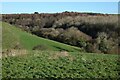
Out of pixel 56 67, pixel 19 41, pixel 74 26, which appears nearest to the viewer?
pixel 56 67

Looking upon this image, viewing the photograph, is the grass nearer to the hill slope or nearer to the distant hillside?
the hill slope

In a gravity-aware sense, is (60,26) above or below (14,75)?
above

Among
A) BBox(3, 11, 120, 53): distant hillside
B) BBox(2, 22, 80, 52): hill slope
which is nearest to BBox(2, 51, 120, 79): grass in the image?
BBox(2, 22, 80, 52): hill slope

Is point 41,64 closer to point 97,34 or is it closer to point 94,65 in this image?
point 94,65

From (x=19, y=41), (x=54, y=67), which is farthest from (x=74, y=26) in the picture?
(x=54, y=67)

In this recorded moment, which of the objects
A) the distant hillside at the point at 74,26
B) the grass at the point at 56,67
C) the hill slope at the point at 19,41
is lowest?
the grass at the point at 56,67

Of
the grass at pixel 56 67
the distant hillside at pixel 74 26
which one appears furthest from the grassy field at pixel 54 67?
the distant hillside at pixel 74 26

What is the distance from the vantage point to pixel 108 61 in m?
17.1

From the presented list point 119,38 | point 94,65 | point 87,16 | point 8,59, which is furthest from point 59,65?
point 87,16

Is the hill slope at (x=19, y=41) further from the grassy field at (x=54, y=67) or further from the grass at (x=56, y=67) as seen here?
the grass at (x=56, y=67)

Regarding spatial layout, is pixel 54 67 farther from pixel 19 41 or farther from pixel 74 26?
Answer: pixel 74 26

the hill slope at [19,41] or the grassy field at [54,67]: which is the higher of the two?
the hill slope at [19,41]

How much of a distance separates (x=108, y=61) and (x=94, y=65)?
6.50 feet

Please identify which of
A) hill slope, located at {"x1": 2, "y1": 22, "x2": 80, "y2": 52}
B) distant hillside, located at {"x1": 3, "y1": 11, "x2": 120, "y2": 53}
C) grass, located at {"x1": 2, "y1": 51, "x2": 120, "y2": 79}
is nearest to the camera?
grass, located at {"x1": 2, "y1": 51, "x2": 120, "y2": 79}
